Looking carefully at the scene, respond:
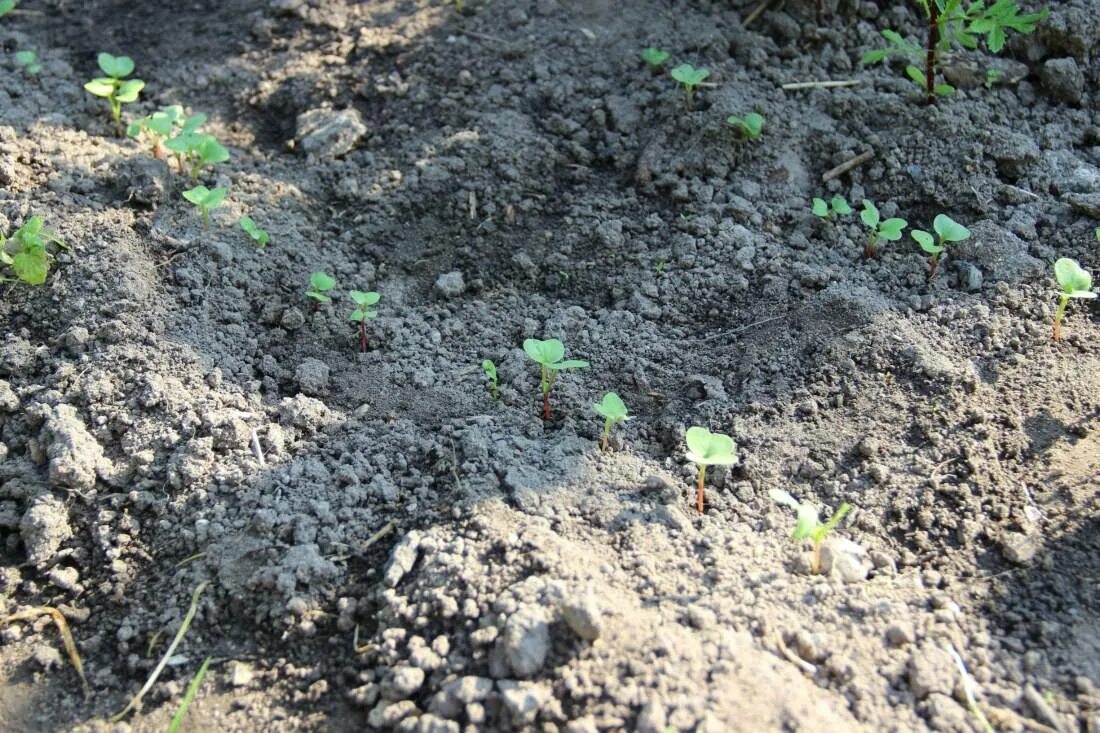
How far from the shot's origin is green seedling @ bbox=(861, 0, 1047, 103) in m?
3.11

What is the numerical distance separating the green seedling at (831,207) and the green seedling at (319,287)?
1539mm

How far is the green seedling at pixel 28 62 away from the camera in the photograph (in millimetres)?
3613

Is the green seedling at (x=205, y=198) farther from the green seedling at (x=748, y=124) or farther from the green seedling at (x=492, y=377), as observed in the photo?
the green seedling at (x=748, y=124)

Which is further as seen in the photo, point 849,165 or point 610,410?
point 849,165

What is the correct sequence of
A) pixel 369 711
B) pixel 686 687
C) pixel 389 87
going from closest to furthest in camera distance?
pixel 686 687 → pixel 369 711 → pixel 389 87

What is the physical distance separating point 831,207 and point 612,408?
124 cm

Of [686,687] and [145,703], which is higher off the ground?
[686,687]

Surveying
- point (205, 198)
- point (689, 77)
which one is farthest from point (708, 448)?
point (205, 198)

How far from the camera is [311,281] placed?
304 centimetres

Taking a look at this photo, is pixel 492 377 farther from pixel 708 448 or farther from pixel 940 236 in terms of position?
pixel 940 236

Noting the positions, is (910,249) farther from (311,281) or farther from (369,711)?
(369,711)

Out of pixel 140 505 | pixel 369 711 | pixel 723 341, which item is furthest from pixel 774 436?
pixel 140 505

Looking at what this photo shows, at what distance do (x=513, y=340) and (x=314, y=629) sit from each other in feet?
3.49

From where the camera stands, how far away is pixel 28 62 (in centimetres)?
363
